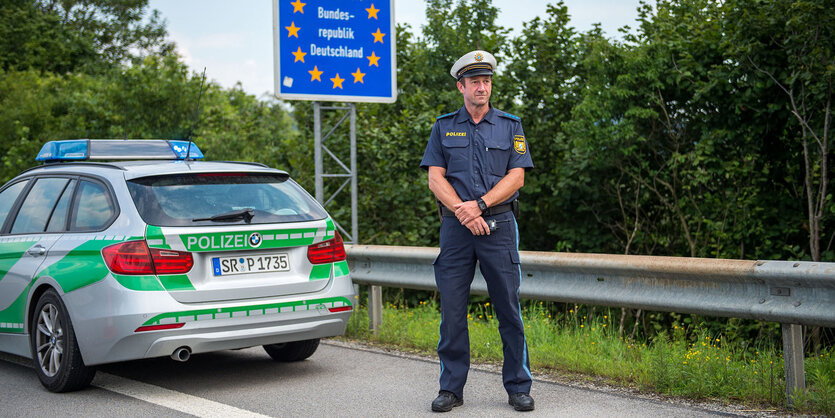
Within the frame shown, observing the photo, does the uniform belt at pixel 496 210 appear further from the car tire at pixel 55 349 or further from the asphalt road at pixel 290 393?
the car tire at pixel 55 349

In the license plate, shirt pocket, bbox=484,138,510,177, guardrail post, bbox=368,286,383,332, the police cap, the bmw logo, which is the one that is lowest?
guardrail post, bbox=368,286,383,332

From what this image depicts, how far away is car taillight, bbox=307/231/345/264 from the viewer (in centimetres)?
575

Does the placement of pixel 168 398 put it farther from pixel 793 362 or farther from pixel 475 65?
pixel 793 362

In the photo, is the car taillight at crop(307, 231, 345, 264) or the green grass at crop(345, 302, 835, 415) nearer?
the green grass at crop(345, 302, 835, 415)

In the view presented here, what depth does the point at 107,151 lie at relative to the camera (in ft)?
22.4

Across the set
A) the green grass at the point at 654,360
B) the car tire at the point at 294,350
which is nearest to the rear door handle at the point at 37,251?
the car tire at the point at 294,350

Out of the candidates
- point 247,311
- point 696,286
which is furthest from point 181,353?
point 696,286

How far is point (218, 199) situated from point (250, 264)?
0.50 metres

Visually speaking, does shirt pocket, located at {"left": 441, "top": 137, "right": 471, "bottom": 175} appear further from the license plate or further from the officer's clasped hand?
the license plate

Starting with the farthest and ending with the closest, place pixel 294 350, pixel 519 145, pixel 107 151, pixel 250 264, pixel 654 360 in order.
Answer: pixel 107 151, pixel 294 350, pixel 250 264, pixel 654 360, pixel 519 145

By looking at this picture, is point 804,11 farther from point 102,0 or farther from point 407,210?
point 102,0

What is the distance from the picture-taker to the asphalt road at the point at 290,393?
481 cm

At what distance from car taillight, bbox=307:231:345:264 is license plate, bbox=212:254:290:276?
20 centimetres

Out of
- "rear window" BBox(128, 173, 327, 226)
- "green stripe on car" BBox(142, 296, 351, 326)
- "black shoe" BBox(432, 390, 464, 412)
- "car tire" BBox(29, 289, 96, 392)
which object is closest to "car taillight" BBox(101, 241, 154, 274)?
"rear window" BBox(128, 173, 327, 226)
